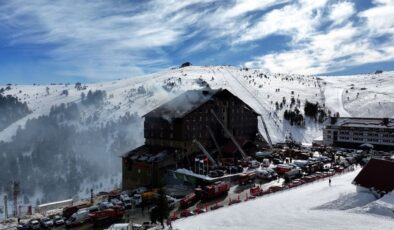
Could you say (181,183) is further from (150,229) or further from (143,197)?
(150,229)

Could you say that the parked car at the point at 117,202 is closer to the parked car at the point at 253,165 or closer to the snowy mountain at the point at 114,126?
the parked car at the point at 253,165

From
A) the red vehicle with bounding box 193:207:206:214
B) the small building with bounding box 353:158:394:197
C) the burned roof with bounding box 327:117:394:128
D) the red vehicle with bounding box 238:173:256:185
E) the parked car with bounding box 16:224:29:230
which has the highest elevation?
the burned roof with bounding box 327:117:394:128

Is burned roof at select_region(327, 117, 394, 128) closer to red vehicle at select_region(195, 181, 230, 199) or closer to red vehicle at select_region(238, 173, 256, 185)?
red vehicle at select_region(238, 173, 256, 185)

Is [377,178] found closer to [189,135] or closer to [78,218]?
[78,218]

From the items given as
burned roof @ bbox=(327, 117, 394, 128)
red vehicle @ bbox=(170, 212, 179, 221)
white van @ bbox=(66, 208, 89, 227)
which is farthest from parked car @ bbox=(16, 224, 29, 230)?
burned roof @ bbox=(327, 117, 394, 128)

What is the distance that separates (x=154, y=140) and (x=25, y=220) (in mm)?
28887

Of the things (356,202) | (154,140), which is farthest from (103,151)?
(356,202)

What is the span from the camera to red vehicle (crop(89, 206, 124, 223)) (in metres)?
35.4

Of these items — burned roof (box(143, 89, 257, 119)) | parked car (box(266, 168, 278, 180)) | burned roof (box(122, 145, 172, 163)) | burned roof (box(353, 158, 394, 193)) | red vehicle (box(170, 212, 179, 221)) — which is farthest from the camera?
burned roof (box(143, 89, 257, 119))

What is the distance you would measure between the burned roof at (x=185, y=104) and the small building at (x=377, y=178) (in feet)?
97.4

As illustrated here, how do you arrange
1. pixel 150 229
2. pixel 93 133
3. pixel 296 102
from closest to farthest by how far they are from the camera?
pixel 150 229 < pixel 296 102 < pixel 93 133

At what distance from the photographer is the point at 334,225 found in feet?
91.1

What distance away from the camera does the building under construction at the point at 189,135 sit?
5844 centimetres

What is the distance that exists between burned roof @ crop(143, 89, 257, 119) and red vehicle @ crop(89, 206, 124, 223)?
84.6 ft
